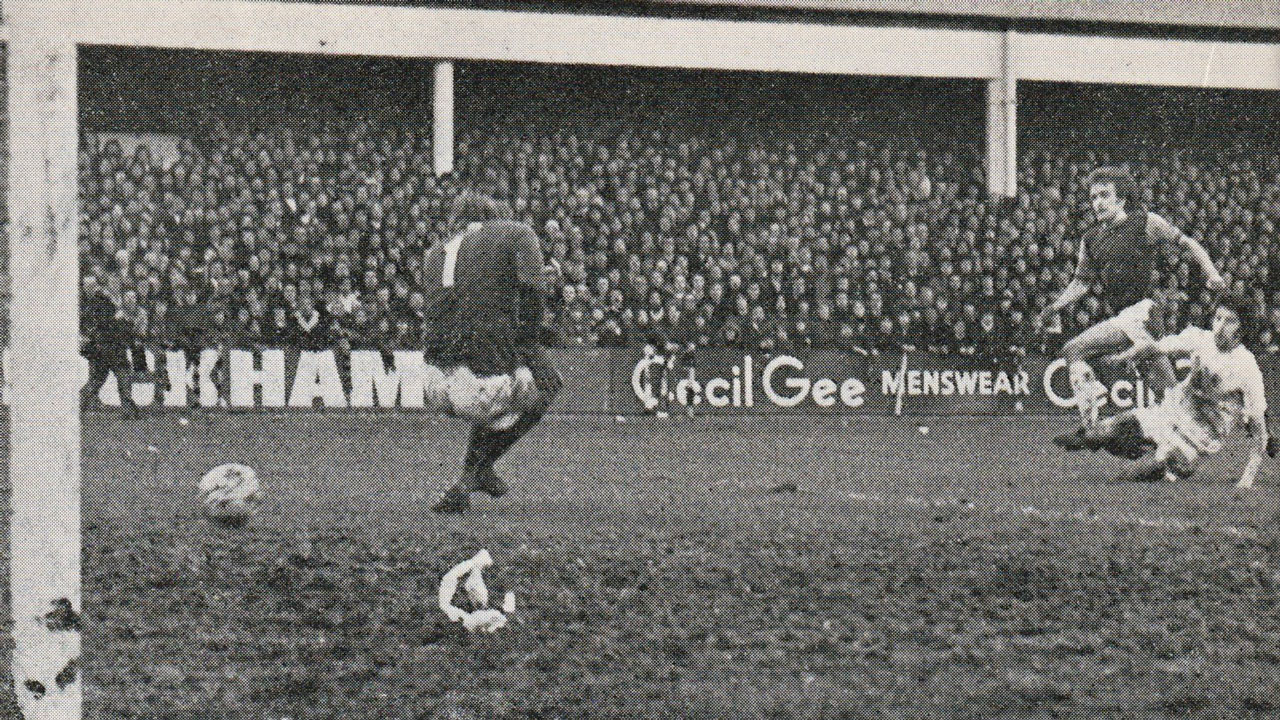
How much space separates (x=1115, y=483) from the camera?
9.62 m

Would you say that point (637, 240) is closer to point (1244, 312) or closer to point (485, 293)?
point (1244, 312)

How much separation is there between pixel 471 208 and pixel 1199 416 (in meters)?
5.05

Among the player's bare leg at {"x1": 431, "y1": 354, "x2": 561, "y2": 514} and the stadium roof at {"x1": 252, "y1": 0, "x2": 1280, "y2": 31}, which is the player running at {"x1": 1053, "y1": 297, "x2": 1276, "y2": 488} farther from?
the stadium roof at {"x1": 252, "y1": 0, "x2": 1280, "y2": 31}

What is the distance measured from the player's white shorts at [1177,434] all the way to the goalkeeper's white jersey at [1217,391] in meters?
Result: 0.02

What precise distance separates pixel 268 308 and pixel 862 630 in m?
8.74

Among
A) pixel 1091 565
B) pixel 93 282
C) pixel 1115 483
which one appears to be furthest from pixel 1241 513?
pixel 93 282

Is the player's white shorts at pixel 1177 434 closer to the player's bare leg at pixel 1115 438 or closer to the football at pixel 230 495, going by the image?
the player's bare leg at pixel 1115 438

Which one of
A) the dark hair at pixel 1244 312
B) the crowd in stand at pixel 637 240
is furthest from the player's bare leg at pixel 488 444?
the dark hair at pixel 1244 312

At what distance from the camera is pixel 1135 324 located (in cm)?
967

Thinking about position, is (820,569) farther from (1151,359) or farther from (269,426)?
(269,426)

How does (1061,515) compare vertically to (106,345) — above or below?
below

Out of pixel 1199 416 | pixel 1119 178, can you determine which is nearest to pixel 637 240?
pixel 1119 178

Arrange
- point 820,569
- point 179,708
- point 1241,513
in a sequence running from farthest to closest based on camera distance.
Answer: point 1241,513
point 820,569
point 179,708

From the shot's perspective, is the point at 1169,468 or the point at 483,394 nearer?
the point at 483,394
